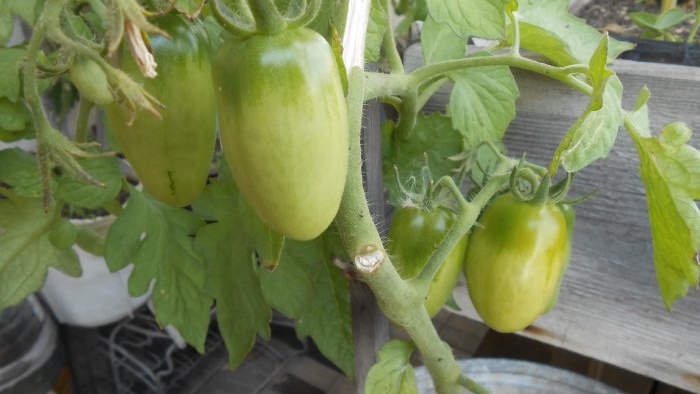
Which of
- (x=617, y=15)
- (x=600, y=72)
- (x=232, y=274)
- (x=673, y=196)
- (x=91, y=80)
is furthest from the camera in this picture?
(x=617, y=15)

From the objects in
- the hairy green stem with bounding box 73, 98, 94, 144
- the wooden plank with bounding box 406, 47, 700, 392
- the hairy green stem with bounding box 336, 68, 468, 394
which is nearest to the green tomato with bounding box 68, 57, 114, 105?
the hairy green stem with bounding box 336, 68, 468, 394

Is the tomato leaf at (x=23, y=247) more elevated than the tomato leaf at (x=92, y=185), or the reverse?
the tomato leaf at (x=92, y=185)

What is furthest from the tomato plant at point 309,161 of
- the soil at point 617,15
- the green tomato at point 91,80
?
the soil at point 617,15

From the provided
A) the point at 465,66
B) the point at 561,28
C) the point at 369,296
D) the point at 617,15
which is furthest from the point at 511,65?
the point at 617,15

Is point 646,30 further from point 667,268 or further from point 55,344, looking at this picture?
point 55,344

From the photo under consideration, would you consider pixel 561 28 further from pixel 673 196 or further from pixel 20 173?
pixel 20 173

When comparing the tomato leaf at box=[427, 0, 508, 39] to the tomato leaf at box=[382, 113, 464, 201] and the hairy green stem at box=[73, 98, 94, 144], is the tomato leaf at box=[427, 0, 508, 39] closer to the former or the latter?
the tomato leaf at box=[382, 113, 464, 201]

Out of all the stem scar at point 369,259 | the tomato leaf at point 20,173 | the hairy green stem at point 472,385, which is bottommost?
the hairy green stem at point 472,385

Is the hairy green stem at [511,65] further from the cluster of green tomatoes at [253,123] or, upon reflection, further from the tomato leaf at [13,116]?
the tomato leaf at [13,116]
